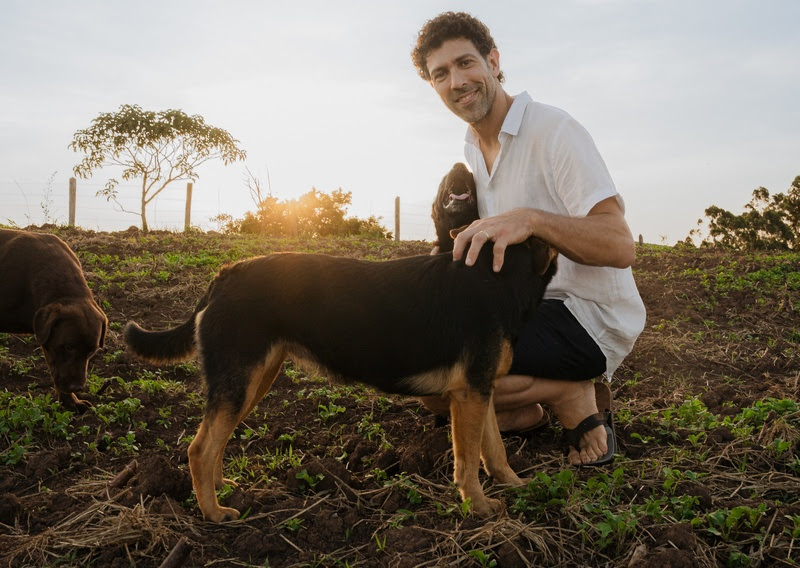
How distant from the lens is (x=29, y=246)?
567 centimetres

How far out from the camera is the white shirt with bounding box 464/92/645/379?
153 inches

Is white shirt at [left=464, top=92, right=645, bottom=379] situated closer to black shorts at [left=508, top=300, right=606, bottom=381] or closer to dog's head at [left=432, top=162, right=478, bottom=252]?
black shorts at [left=508, top=300, right=606, bottom=381]

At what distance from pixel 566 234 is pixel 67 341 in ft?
13.0

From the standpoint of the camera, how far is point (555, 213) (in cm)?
383

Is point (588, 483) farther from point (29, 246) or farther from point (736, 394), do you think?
point (29, 246)

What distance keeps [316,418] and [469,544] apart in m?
2.09

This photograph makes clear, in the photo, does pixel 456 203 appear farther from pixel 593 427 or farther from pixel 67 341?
pixel 67 341

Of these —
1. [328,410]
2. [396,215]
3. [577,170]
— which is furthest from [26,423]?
[396,215]

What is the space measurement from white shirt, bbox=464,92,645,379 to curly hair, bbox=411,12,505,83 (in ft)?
1.46

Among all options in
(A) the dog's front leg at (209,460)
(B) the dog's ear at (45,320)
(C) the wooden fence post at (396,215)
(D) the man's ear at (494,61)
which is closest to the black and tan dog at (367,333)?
(A) the dog's front leg at (209,460)

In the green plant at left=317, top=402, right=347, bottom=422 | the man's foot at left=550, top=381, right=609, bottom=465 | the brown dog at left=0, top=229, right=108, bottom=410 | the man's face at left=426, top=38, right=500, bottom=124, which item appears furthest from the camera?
the brown dog at left=0, top=229, right=108, bottom=410

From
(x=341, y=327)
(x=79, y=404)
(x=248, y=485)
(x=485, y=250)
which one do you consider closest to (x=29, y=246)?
(x=79, y=404)

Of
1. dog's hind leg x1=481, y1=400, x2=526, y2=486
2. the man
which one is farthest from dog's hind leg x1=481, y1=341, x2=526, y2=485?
the man

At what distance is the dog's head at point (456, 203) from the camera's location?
14.9ft
